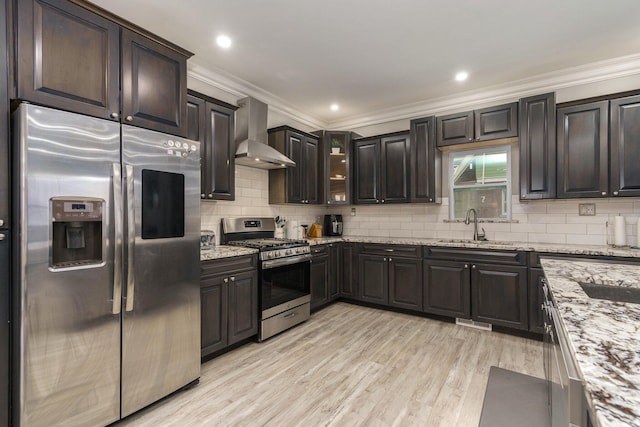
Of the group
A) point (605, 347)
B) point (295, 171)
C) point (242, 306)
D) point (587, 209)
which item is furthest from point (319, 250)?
point (605, 347)

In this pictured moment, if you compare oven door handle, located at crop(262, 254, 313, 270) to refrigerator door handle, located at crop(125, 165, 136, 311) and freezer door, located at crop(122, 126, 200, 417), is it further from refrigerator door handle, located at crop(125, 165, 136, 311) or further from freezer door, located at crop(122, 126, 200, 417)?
refrigerator door handle, located at crop(125, 165, 136, 311)

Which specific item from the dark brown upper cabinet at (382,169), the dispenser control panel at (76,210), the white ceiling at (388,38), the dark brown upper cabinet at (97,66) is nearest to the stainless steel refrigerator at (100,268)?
the dispenser control panel at (76,210)

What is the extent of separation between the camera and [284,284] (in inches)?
129

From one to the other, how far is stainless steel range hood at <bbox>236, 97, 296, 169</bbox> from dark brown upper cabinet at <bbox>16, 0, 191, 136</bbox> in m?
0.99

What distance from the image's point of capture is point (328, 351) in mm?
2824

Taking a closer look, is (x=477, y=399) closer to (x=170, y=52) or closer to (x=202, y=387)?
(x=202, y=387)

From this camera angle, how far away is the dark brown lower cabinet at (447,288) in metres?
3.38

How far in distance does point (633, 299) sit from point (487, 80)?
2923 millimetres

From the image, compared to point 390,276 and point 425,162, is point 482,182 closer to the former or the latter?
point 425,162

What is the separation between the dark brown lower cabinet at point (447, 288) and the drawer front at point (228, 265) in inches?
80.2

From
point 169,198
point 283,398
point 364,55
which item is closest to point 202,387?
point 283,398

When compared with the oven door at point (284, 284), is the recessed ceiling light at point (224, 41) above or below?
above

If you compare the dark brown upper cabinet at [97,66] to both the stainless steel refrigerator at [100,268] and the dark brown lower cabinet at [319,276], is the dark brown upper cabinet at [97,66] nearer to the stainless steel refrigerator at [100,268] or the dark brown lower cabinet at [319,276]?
the stainless steel refrigerator at [100,268]

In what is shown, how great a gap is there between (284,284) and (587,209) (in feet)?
10.9
